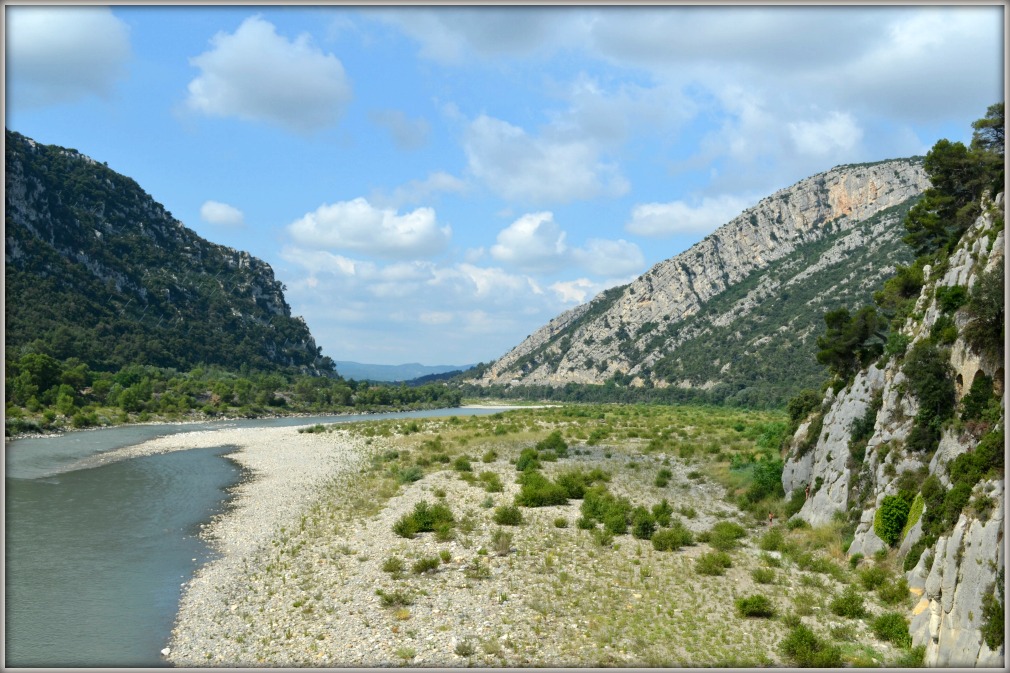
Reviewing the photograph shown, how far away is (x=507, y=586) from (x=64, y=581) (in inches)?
598

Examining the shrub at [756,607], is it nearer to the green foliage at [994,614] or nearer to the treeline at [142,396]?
the green foliage at [994,614]

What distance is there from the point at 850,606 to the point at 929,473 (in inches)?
191

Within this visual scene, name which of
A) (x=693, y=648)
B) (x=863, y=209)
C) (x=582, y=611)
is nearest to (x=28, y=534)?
(x=582, y=611)

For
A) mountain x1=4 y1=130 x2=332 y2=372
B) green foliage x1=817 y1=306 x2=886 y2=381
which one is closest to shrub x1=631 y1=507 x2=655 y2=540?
green foliage x1=817 y1=306 x2=886 y2=381

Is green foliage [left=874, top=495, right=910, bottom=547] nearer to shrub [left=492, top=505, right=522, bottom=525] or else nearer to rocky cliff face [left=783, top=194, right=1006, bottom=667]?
rocky cliff face [left=783, top=194, right=1006, bottom=667]

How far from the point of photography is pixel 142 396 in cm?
10588

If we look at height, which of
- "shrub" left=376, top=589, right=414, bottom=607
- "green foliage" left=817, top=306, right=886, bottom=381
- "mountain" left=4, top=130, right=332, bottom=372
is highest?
"mountain" left=4, top=130, right=332, bottom=372

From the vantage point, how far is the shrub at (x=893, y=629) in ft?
44.6

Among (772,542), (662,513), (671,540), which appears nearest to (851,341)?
(772,542)

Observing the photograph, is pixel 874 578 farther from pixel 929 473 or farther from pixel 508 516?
pixel 508 516

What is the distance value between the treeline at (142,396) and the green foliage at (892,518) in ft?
258

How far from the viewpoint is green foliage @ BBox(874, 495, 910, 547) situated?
57.6 ft

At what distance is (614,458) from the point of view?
151 ft

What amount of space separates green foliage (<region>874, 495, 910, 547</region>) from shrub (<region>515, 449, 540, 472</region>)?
2410 centimetres
